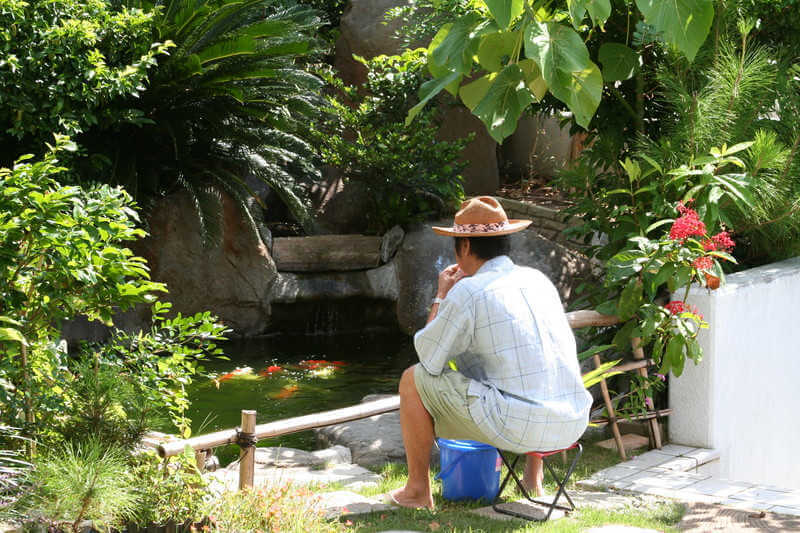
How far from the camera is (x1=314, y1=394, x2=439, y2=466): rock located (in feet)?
18.2

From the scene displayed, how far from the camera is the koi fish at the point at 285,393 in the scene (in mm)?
8169

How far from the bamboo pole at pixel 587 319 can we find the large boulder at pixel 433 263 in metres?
5.04

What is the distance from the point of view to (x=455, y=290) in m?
3.85

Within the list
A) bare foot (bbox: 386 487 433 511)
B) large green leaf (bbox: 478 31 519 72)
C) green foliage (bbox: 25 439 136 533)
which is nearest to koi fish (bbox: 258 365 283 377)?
bare foot (bbox: 386 487 433 511)

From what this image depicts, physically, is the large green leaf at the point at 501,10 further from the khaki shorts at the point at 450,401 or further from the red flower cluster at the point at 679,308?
the red flower cluster at the point at 679,308

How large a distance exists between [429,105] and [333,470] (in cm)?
687

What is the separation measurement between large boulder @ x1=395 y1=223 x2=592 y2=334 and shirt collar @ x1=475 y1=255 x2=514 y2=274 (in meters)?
6.57

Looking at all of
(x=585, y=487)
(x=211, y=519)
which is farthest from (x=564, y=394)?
(x=211, y=519)

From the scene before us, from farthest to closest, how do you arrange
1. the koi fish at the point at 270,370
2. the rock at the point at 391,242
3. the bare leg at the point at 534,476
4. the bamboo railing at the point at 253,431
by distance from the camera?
the rock at the point at 391,242, the koi fish at the point at 270,370, the bare leg at the point at 534,476, the bamboo railing at the point at 253,431

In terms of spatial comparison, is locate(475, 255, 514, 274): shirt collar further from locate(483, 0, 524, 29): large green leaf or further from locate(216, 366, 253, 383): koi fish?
locate(216, 366, 253, 383): koi fish

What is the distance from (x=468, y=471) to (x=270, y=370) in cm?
515

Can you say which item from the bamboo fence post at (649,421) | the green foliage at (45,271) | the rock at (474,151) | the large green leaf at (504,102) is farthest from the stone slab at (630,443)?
the rock at (474,151)

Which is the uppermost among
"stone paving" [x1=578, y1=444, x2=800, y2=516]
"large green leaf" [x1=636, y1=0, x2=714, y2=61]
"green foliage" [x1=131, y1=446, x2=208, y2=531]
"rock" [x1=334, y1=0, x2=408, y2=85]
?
"rock" [x1=334, y1=0, x2=408, y2=85]

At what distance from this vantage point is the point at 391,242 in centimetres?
1125
